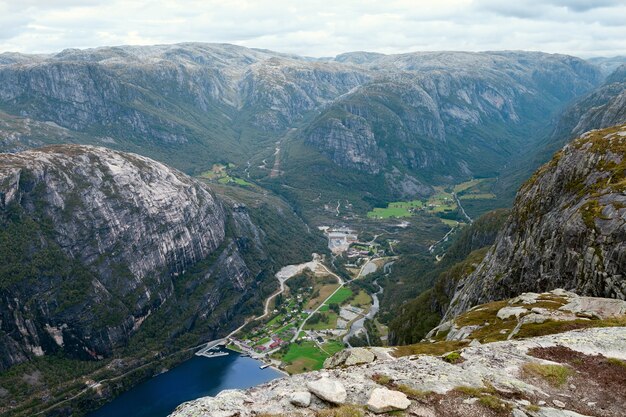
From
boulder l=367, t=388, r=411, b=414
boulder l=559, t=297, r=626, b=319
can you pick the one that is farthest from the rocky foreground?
boulder l=559, t=297, r=626, b=319

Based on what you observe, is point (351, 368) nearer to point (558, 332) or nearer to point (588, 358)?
point (588, 358)

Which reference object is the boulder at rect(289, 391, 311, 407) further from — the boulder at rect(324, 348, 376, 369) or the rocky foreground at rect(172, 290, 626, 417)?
the boulder at rect(324, 348, 376, 369)

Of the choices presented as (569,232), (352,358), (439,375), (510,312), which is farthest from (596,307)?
(352,358)

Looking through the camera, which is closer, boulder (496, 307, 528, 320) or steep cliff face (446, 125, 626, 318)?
boulder (496, 307, 528, 320)

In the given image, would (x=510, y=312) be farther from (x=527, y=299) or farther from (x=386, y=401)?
(x=386, y=401)

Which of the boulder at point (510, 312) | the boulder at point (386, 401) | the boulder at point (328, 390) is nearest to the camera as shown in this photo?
the boulder at point (386, 401)

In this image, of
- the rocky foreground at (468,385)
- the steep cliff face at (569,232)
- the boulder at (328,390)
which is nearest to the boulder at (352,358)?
the rocky foreground at (468,385)

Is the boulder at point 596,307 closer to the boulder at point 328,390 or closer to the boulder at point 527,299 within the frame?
the boulder at point 527,299
